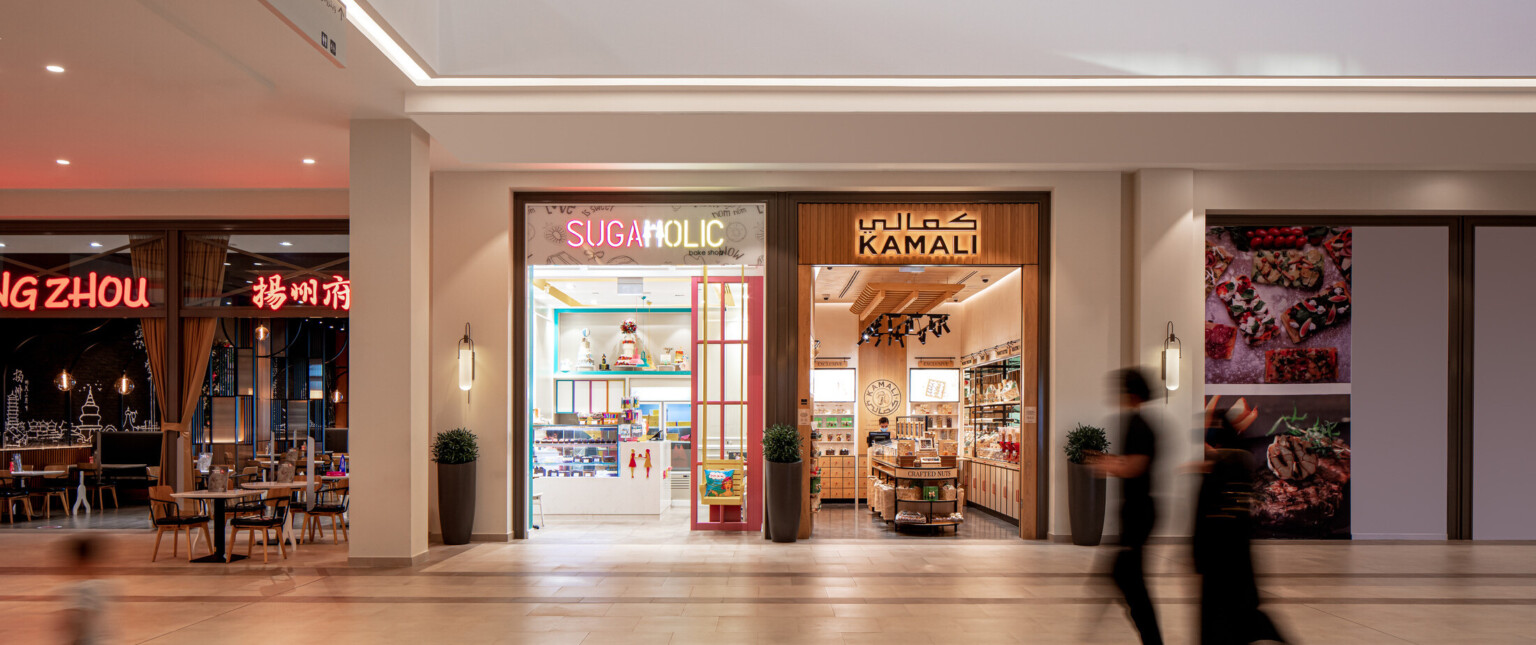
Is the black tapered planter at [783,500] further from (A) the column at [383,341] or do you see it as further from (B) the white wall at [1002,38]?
(B) the white wall at [1002,38]

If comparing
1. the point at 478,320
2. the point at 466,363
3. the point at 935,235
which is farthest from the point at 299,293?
the point at 935,235

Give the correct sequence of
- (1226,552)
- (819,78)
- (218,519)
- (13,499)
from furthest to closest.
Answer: (13,499)
(218,519)
(819,78)
(1226,552)

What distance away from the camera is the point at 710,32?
638 cm

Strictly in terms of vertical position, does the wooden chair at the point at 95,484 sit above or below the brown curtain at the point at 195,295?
below

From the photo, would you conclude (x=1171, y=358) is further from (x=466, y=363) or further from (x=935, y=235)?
(x=466, y=363)

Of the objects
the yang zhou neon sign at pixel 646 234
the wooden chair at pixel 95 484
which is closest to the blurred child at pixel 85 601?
the yang zhou neon sign at pixel 646 234

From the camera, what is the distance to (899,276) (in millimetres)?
10836

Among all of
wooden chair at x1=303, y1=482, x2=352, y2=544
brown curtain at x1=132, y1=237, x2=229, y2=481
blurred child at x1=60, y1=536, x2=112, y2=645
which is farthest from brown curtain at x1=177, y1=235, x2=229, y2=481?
blurred child at x1=60, y1=536, x2=112, y2=645

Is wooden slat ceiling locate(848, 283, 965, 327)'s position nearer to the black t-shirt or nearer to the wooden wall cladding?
the wooden wall cladding

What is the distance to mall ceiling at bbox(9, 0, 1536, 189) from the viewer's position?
631cm

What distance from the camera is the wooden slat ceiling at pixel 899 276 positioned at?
10.5 metres

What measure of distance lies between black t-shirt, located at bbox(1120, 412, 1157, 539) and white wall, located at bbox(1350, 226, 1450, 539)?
6572mm

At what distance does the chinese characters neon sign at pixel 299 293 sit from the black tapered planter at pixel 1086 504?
799 cm

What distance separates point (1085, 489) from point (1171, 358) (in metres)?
1.49
